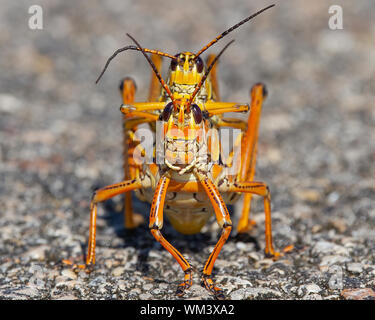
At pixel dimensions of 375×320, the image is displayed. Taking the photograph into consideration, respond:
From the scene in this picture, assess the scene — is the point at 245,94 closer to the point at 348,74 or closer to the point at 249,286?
the point at 348,74

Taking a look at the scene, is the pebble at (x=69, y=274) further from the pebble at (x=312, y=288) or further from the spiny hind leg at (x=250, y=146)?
the pebble at (x=312, y=288)

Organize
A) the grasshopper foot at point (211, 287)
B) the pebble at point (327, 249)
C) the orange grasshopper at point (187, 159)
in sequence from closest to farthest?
1. the orange grasshopper at point (187, 159)
2. the grasshopper foot at point (211, 287)
3. the pebble at point (327, 249)

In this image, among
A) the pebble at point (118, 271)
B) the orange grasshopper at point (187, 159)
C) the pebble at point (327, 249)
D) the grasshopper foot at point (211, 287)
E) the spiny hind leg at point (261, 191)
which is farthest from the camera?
the pebble at point (327, 249)

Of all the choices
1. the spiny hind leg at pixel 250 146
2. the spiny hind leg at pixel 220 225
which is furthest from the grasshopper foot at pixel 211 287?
the spiny hind leg at pixel 250 146

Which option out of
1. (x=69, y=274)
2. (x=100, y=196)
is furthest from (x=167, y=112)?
(x=69, y=274)

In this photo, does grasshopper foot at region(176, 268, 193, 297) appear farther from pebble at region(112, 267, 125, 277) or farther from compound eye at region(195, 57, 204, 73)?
compound eye at region(195, 57, 204, 73)

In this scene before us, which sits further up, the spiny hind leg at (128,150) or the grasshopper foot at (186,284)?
the spiny hind leg at (128,150)
